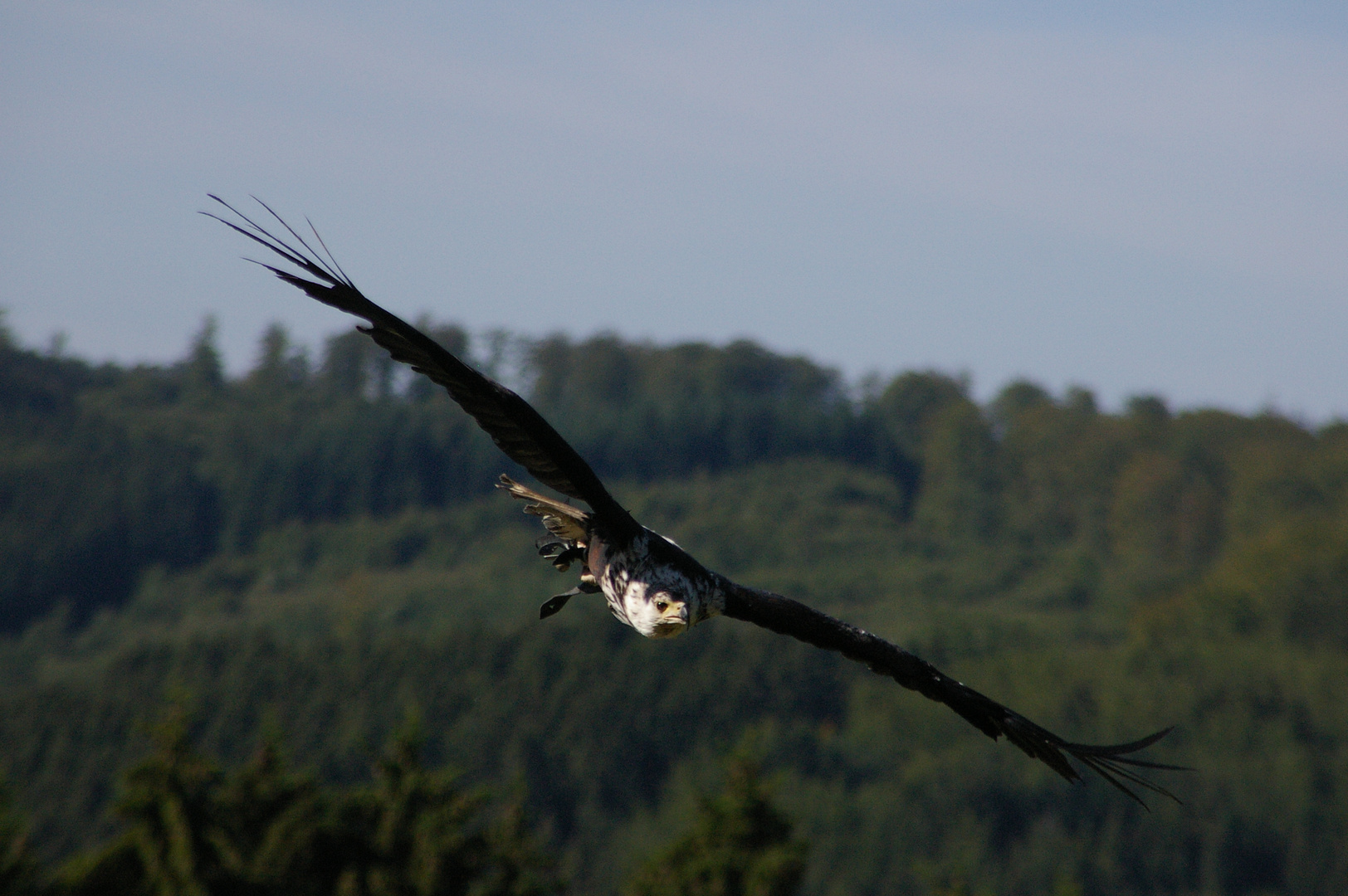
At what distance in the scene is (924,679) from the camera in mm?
9414

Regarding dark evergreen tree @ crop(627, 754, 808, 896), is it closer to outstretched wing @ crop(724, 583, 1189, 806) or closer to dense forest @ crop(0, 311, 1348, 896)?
dense forest @ crop(0, 311, 1348, 896)

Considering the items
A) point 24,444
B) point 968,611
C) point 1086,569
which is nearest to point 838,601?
point 968,611

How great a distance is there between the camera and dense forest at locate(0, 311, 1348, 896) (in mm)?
24406

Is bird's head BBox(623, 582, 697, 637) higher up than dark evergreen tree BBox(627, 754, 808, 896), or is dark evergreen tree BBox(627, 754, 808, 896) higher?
bird's head BBox(623, 582, 697, 637)

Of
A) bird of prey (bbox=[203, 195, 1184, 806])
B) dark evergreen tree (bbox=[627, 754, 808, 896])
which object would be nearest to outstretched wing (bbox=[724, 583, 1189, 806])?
bird of prey (bbox=[203, 195, 1184, 806])

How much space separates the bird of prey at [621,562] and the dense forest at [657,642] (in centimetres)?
1430

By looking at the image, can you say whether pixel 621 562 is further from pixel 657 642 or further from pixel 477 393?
pixel 657 642

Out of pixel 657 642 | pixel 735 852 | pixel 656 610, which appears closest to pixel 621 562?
pixel 656 610

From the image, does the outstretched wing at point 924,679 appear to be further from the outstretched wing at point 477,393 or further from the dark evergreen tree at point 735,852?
the dark evergreen tree at point 735,852

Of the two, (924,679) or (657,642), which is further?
(657,642)

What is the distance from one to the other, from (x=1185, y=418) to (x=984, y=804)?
157ft

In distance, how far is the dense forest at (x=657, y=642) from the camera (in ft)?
80.1

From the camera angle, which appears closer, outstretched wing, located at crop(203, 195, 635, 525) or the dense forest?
outstretched wing, located at crop(203, 195, 635, 525)

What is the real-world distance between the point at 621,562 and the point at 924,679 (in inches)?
83.7
